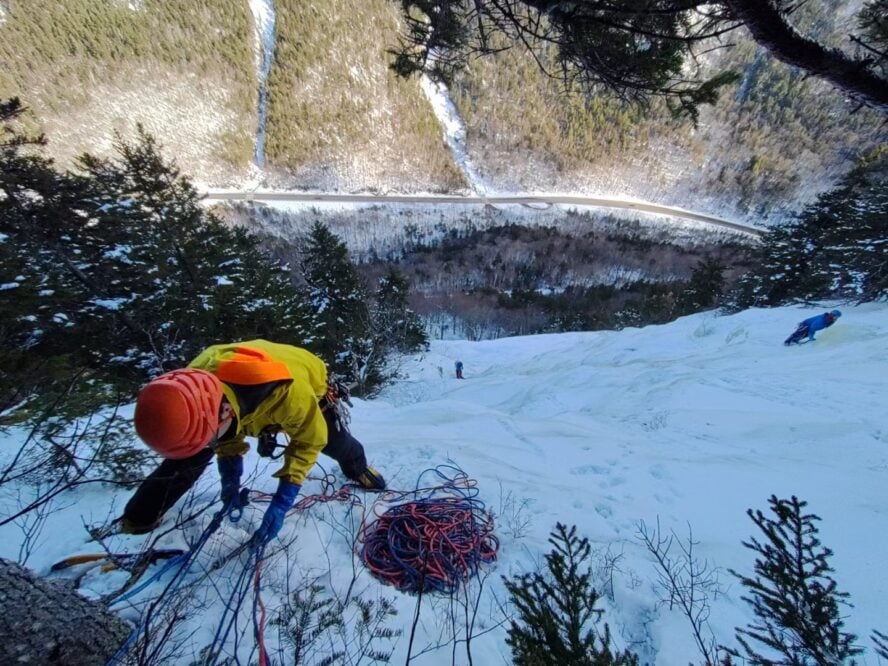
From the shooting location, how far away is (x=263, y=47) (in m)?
61.7

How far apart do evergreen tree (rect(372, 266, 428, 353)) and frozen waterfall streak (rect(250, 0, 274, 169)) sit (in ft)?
170

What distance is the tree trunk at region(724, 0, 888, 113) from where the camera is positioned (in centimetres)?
161

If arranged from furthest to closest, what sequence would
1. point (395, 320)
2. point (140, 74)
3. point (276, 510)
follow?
point (140, 74) < point (395, 320) < point (276, 510)

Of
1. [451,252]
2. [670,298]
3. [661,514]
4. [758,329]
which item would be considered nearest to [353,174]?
[451,252]

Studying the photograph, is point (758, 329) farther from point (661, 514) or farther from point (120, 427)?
point (120, 427)

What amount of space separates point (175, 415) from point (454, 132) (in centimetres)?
7121

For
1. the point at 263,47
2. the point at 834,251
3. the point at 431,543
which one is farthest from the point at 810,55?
the point at 263,47

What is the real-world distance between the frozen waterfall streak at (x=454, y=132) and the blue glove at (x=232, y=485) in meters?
62.9

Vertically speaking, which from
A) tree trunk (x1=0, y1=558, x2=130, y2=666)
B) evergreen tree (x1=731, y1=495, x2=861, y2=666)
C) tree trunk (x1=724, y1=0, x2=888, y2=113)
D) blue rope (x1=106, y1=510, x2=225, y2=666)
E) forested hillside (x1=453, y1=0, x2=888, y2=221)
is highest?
forested hillside (x1=453, y1=0, x2=888, y2=221)

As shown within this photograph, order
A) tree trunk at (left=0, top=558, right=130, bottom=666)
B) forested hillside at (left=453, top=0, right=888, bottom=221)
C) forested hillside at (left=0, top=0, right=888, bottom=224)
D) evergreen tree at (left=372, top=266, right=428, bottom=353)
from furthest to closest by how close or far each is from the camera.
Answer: forested hillside at (left=453, top=0, right=888, bottom=221) < forested hillside at (left=0, top=0, right=888, bottom=224) < evergreen tree at (left=372, top=266, right=428, bottom=353) < tree trunk at (left=0, top=558, right=130, bottom=666)

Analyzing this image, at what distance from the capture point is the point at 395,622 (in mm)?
2328

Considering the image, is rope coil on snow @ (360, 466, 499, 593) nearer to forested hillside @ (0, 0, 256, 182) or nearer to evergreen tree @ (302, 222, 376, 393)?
evergreen tree @ (302, 222, 376, 393)

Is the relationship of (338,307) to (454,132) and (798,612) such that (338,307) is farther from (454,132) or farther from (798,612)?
(454,132)

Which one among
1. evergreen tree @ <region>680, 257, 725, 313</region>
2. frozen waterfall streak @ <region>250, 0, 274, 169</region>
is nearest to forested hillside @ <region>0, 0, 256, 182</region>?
frozen waterfall streak @ <region>250, 0, 274, 169</region>
